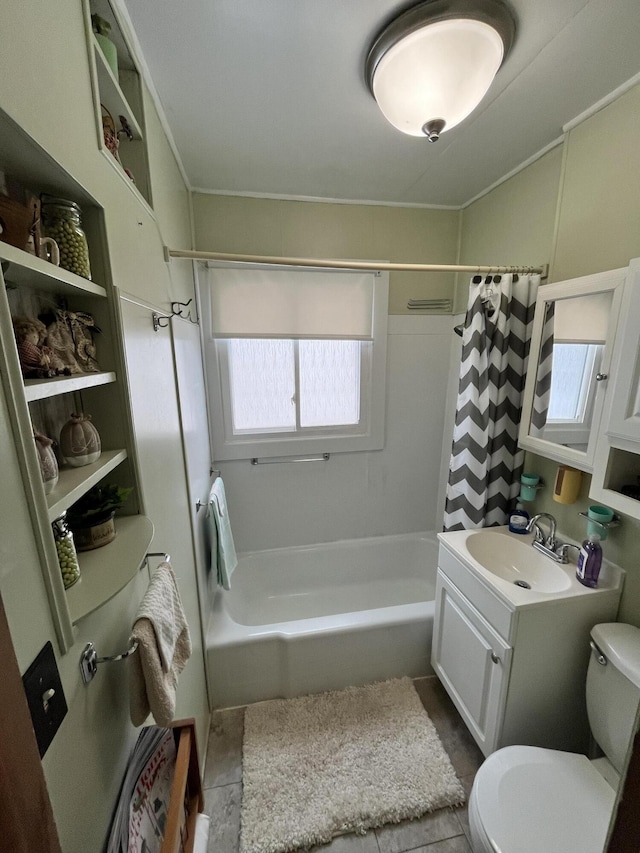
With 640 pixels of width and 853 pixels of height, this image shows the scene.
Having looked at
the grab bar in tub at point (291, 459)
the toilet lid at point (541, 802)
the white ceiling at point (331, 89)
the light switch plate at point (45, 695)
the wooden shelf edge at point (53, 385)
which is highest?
the white ceiling at point (331, 89)

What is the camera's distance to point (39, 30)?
557 mm

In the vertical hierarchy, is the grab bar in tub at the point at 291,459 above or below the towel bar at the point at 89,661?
below

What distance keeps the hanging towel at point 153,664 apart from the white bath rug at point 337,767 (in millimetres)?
974

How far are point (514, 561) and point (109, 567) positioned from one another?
5.40 feet

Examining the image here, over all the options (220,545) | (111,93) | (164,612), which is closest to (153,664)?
(164,612)

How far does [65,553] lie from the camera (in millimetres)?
576

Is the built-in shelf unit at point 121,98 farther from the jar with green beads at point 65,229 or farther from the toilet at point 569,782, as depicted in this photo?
the toilet at point 569,782

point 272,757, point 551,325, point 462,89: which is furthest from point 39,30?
point 272,757

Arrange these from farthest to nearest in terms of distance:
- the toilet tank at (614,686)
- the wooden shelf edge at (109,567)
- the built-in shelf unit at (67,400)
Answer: the toilet tank at (614,686)
the wooden shelf edge at (109,567)
the built-in shelf unit at (67,400)

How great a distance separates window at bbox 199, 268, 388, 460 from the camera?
2.00m

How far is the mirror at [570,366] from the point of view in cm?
117

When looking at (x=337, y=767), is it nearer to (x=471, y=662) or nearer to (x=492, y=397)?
(x=471, y=662)

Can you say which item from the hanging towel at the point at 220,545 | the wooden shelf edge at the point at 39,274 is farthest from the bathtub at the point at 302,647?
the wooden shelf edge at the point at 39,274

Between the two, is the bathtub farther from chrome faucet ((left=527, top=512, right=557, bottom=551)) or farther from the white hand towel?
the white hand towel
